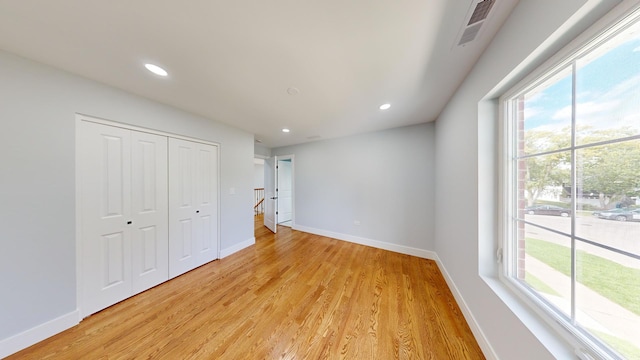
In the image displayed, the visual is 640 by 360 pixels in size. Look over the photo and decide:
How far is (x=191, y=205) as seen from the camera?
2637 mm

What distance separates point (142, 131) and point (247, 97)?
1.39 meters

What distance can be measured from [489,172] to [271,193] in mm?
4393

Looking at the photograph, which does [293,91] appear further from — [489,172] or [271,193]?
[271,193]

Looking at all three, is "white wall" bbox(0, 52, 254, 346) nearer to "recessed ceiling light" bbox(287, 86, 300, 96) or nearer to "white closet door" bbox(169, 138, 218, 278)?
"white closet door" bbox(169, 138, 218, 278)

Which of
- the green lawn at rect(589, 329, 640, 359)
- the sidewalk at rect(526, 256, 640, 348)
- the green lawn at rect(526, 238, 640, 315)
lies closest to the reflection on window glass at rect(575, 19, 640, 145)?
the green lawn at rect(526, 238, 640, 315)

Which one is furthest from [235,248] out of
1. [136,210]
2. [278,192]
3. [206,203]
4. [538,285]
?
[538,285]

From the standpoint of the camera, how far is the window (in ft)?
2.19

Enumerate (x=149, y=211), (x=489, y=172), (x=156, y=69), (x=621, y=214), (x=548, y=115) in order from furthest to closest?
1. (x=149, y=211)
2. (x=156, y=69)
3. (x=489, y=172)
4. (x=548, y=115)
5. (x=621, y=214)

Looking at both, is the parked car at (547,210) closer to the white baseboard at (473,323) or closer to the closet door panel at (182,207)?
the white baseboard at (473,323)

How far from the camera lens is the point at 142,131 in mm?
2146

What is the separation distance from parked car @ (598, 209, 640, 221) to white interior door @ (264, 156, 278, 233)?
14.7 feet

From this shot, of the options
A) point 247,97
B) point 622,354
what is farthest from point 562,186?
point 247,97

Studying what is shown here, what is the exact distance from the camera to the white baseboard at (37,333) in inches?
53.6

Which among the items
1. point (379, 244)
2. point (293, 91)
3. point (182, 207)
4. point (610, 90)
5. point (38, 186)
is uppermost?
point (293, 91)
